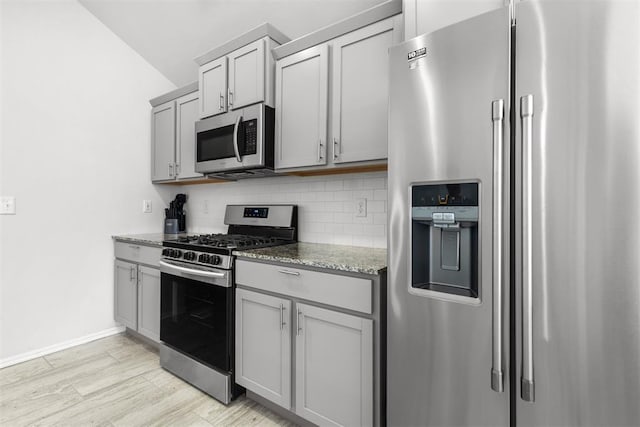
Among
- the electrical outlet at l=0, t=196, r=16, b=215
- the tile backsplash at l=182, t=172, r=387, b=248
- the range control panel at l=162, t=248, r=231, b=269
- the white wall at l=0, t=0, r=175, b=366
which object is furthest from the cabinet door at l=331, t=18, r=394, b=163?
the electrical outlet at l=0, t=196, r=16, b=215

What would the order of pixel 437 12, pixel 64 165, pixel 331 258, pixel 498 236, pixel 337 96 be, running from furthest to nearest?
1. pixel 64 165
2. pixel 337 96
3. pixel 331 258
4. pixel 437 12
5. pixel 498 236

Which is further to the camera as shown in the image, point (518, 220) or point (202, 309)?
point (202, 309)

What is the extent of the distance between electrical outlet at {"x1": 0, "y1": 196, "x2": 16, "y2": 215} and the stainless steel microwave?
1380 mm

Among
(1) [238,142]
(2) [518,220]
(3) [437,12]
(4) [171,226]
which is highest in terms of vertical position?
(3) [437,12]

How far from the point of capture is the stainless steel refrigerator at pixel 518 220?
34.3 inches

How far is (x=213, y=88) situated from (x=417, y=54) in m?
1.77

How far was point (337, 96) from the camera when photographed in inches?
76.0

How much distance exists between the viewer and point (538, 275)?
0.96 m

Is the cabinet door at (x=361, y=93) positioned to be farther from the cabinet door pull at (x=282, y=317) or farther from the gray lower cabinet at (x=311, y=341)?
the cabinet door pull at (x=282, y=317)

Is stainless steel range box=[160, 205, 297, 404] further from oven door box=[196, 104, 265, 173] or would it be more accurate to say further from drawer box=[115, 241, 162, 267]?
oven door box=[196, 104, 265, 173]

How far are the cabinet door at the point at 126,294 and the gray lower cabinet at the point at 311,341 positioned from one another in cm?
137

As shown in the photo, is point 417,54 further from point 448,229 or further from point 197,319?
point 197,319

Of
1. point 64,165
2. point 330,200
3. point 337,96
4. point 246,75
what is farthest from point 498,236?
point 64,165

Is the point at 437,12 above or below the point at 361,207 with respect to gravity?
above
